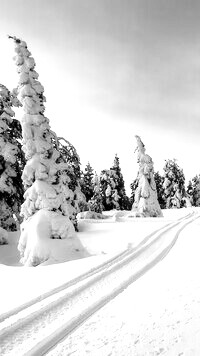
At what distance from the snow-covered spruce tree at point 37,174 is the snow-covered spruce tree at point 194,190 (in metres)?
55.0

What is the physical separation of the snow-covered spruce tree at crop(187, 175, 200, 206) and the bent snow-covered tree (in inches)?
1246

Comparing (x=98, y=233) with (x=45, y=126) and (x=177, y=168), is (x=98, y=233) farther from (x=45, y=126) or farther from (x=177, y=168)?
(x=177, y=168)

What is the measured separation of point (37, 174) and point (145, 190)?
77.2 feet

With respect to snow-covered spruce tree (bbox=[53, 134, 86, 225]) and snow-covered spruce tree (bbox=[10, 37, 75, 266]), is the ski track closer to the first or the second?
snow-covered spruce tree (bbox=[10, 37, 75, 266])

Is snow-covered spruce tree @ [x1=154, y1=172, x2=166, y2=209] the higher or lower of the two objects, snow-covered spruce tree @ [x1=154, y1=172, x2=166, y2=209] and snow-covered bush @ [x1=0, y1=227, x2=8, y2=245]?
the higher

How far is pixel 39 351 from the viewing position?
4.44 metres

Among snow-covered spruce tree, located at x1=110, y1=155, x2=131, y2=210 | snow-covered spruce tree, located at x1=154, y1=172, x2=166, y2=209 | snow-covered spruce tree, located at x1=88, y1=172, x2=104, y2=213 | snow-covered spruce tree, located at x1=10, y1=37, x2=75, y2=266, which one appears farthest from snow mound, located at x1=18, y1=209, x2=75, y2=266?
snow-covered spruce tree, located at x1=154, y1=172, x2=166, y2=209

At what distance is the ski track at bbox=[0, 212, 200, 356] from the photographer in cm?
474

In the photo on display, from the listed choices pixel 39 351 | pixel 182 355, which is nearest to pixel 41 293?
pixel 39 351

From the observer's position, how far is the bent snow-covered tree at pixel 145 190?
36875mm

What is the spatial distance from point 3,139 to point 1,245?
6.10 metres

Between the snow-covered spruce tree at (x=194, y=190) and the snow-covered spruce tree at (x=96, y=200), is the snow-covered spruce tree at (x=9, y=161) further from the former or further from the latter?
the snow-covered spruce tree at (x=194, y=190)

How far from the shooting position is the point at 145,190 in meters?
37.2

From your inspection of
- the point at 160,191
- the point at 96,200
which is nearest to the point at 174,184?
the point at 160,191
